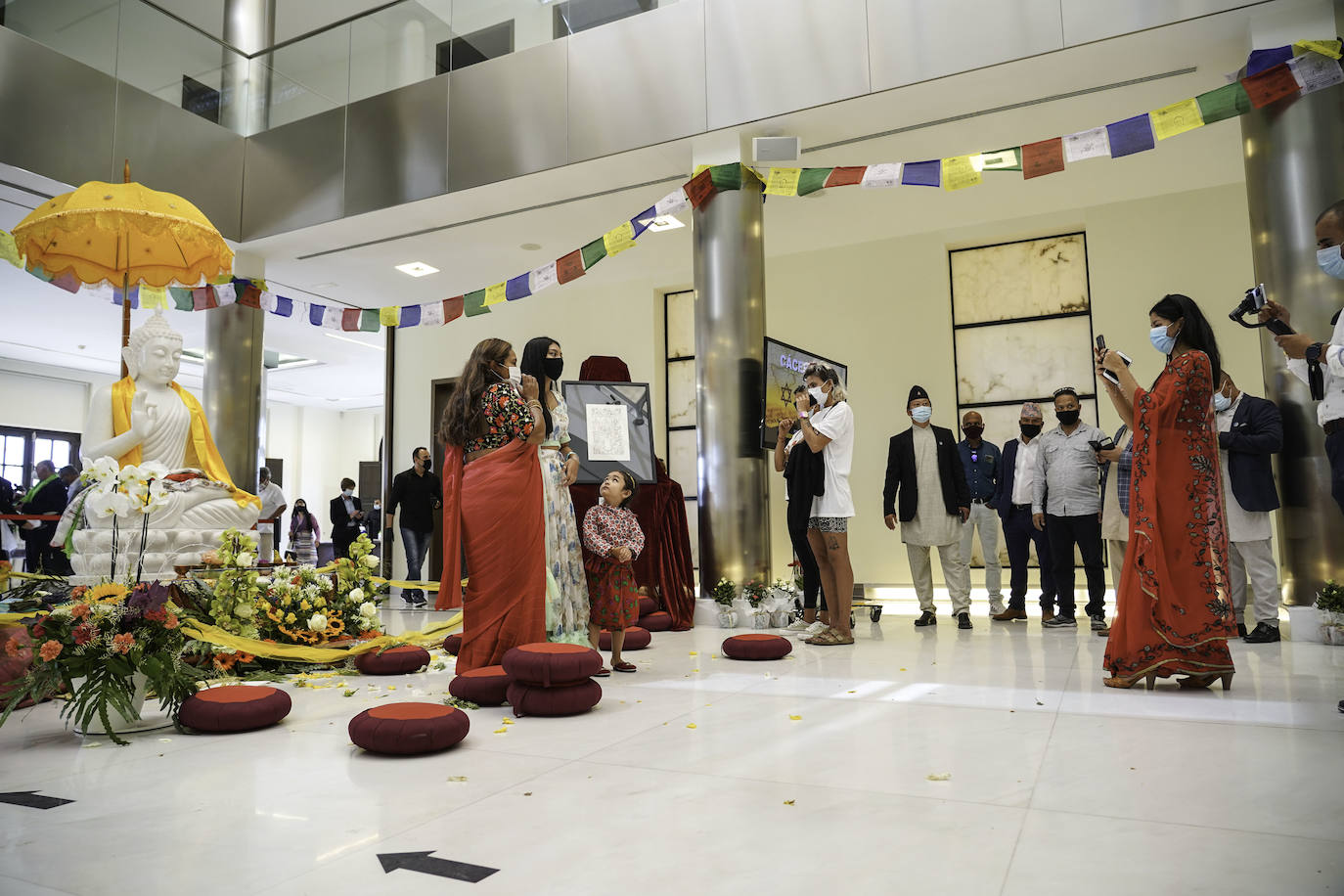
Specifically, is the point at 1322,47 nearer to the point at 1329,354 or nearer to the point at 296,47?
the point at 1329,354

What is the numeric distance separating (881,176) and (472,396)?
3632 mm

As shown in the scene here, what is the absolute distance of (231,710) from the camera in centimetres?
314

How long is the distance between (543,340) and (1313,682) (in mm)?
3849

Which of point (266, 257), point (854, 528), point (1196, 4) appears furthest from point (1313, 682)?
point (266, 257)

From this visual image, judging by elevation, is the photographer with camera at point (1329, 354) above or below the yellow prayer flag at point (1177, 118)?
below

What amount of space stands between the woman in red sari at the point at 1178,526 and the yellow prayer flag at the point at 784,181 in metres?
3.41

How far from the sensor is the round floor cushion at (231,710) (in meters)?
3.12

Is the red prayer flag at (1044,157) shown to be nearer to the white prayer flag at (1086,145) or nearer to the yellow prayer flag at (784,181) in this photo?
the white prayer flag at (1086,145)

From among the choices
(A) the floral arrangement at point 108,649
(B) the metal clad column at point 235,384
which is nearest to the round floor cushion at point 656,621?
(A) the floral arrangement at point 108,649

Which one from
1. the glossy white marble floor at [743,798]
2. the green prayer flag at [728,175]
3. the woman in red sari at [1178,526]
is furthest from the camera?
the green prayer flag at [728,175]

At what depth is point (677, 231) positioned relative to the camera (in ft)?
29.5

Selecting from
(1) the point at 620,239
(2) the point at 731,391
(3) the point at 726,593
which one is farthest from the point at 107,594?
(1) the point at 620,239

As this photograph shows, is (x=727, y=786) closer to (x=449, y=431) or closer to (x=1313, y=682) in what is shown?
(x=449, y=431)

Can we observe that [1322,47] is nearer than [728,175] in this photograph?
Yes
